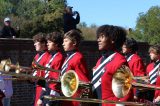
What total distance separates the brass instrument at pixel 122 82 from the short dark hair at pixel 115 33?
0.54 m

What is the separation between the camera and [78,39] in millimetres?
8102

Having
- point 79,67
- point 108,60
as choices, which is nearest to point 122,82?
point 108,60

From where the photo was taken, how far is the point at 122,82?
621cm

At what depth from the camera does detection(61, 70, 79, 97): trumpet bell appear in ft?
23.5

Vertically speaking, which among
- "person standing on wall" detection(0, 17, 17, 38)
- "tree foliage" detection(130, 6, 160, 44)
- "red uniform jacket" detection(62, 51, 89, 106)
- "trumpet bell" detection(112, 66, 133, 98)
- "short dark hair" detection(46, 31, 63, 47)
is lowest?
"trumpet bell" detection(112, 66, 133, 98)

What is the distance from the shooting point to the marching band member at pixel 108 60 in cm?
654

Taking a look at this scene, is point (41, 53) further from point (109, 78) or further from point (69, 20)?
point (69, 20)

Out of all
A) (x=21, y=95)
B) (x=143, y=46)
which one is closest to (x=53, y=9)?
(x=143, y=46)

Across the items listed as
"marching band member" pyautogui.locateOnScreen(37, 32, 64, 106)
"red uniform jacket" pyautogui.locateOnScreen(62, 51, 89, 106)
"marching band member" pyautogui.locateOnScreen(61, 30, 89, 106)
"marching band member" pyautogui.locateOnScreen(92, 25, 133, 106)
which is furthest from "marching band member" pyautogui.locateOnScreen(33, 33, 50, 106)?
"marching band member" pyautogui.locateOnScreen(92, 25, 133, 106)

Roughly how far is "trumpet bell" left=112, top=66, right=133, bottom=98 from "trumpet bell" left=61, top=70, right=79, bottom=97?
0.97 m

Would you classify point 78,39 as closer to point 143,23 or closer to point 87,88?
point 87,88

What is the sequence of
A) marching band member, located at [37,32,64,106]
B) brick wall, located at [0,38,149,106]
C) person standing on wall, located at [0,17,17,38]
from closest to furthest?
marching band member, located at [37,32,64,106]
brick wall, located at [0,38,149,106]
person standing on wall, located at [0,17,17,38]

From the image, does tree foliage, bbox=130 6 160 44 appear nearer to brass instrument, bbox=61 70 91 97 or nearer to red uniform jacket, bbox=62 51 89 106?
red uniform jacket, bbox=62 51 89 106

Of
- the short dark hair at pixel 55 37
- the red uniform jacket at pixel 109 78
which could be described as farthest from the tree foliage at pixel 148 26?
the red uniform jacket at pixel 109 78
